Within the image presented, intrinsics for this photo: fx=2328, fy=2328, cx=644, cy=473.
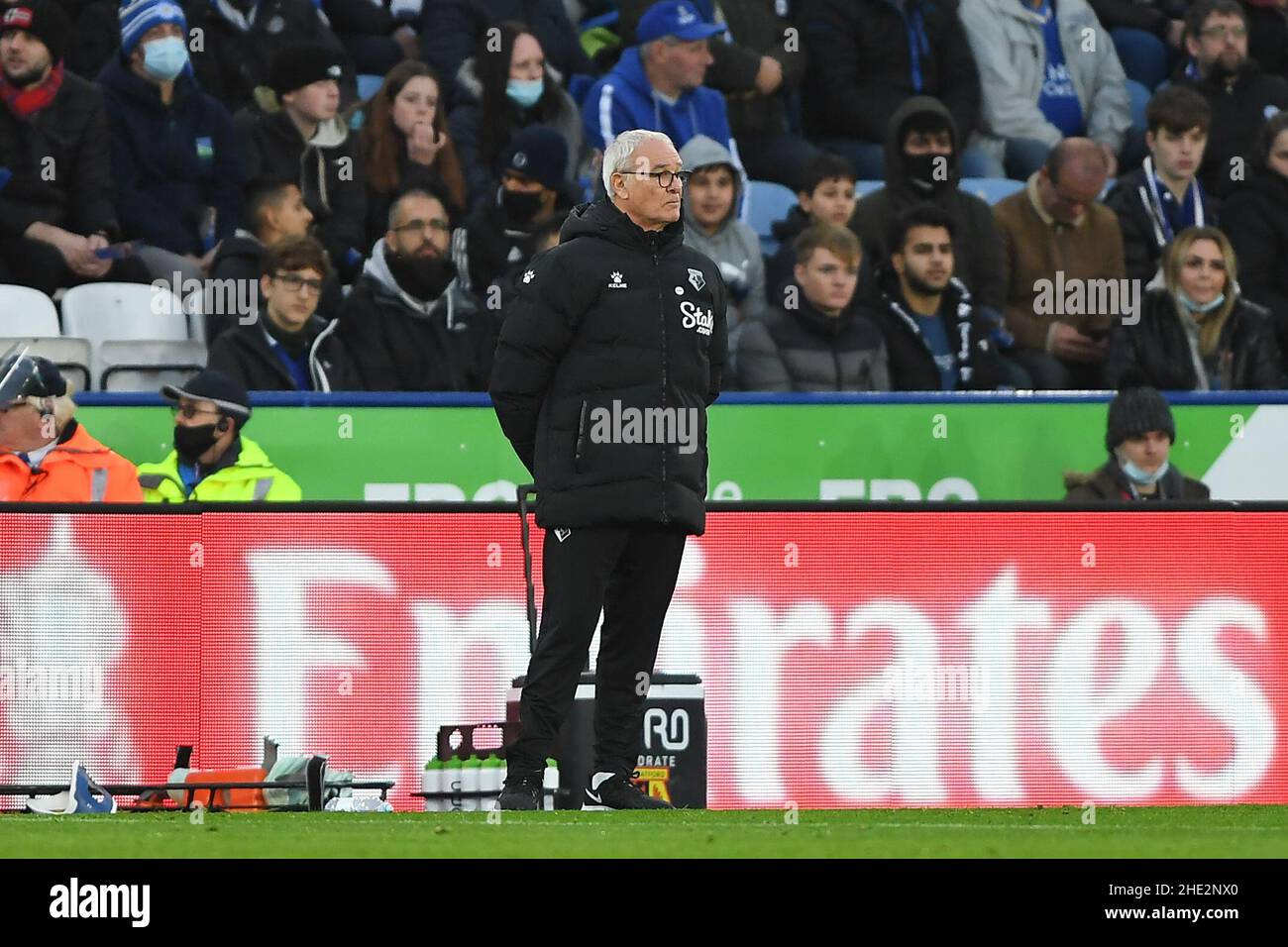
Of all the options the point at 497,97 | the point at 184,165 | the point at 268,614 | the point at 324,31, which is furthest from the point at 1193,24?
the point at 268,614

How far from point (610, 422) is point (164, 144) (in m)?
5.94

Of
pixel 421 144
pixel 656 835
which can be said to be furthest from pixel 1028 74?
pixel 656 835

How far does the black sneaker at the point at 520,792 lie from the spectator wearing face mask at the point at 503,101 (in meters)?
6.09

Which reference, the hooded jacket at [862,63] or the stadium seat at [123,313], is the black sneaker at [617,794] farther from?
the hooded jacket at [862,63]

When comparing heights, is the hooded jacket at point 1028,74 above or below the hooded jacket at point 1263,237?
above

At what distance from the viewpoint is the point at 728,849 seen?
5.71m

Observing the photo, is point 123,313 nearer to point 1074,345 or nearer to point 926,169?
point 926,169

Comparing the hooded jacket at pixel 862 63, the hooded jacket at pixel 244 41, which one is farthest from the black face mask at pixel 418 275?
the hooded jacket at pixel 862 63

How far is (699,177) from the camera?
1244cm

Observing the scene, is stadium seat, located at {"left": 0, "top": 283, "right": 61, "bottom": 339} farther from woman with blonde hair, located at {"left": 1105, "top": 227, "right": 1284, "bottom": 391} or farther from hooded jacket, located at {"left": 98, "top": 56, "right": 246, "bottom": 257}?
woman with blonde hair, located at {"left": 1105, "top": 227, "right": 1284, "bottom": 391}

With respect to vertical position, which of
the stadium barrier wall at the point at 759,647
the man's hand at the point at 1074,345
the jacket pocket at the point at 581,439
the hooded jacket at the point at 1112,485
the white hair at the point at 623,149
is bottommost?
the stadium barrier wall at the point at 759,647

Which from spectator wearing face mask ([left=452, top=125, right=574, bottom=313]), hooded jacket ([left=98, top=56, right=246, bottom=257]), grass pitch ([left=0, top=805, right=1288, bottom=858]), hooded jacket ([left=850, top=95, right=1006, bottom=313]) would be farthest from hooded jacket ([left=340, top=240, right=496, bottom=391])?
grass pitch ([left=0, top=805, right=1288, bottom=858])

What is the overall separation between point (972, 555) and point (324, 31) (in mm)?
5475

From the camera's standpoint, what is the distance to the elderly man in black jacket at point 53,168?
1211 centimetres
